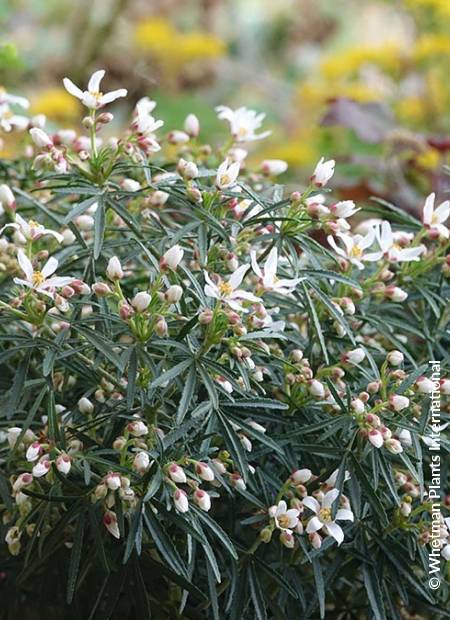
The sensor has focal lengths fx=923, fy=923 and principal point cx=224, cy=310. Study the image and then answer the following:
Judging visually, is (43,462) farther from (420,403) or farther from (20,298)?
(420,403)

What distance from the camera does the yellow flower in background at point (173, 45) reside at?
10.2ft

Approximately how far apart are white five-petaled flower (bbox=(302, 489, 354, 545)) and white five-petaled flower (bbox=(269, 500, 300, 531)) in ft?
0.04

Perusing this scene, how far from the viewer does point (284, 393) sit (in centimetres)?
94

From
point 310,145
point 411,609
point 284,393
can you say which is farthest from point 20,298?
point 310,145

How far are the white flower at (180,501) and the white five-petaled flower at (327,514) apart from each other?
13cm

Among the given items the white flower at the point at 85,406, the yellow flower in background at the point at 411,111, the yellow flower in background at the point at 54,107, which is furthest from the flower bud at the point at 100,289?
the yellow flower in background at the point at 411,111

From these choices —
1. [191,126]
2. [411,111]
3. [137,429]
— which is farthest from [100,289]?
[411,111]

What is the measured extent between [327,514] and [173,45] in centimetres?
268

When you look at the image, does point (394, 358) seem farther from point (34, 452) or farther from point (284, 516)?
point (34, 452)

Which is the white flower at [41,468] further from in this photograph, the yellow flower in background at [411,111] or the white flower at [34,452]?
the yellow flower in background at [411,111]

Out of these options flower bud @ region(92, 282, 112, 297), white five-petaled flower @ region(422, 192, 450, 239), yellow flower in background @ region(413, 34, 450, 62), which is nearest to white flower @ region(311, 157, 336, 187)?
white five-petaled flower @ region(422, 192, 450, 239)

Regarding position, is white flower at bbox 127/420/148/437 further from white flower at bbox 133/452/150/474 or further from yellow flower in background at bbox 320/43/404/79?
yellow flower in background at bbox 320/43/404/79

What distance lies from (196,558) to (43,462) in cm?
21

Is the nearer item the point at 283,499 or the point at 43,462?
the point at 43,462
